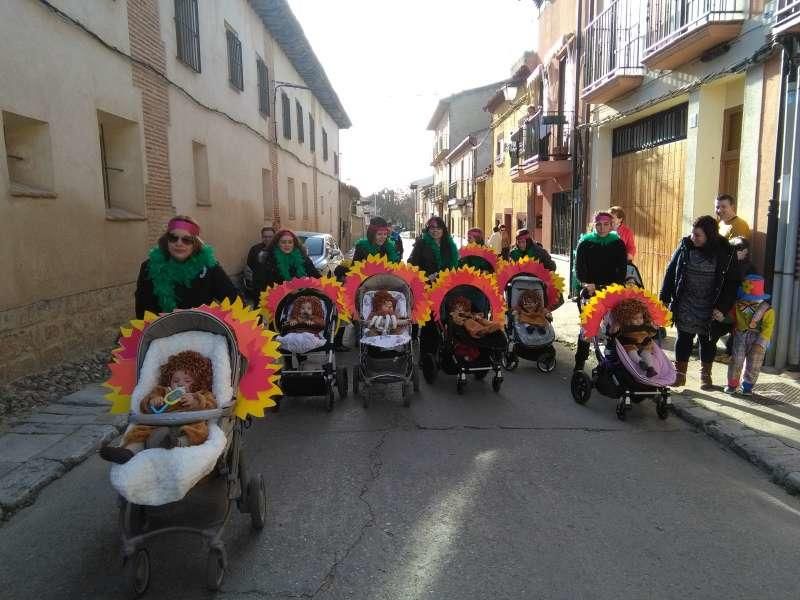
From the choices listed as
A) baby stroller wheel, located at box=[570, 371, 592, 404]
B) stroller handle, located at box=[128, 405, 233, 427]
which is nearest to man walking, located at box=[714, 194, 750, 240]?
baby stroller wheel, located at box=[570, 371, 592, 404]

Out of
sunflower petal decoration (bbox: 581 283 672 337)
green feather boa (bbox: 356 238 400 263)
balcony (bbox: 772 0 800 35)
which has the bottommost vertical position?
sunflower petal decoration (bbox: 581 283 672 337)

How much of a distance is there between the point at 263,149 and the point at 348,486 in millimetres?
14968

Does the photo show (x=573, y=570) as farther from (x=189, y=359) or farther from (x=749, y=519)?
(x=189, y=359)

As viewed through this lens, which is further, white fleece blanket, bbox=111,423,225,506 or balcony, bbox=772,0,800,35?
balcony, bbox=772,0,800,35

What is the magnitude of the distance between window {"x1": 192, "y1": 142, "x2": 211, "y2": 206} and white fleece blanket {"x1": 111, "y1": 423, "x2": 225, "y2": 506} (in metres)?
10.3

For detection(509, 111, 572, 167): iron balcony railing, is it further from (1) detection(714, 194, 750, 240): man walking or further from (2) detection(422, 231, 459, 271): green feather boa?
(1) detection(714, 194, 750, 240): man walking

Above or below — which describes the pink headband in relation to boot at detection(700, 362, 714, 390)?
above

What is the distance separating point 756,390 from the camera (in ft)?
20.7

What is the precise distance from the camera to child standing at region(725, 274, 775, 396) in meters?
6.00

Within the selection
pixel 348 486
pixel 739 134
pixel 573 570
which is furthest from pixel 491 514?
pixel 739 134

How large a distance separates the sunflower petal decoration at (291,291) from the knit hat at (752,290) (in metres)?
4.05

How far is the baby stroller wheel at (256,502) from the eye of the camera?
3484 millimetres

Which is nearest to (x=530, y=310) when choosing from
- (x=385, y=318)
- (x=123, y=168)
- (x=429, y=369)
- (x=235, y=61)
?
(x=429, y=369)

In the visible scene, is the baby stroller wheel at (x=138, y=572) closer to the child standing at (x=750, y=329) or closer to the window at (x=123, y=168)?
the child standing at (x=750, y=329)
